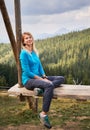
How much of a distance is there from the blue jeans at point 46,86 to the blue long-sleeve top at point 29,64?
0.13 meters

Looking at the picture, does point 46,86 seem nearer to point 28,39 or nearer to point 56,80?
point 56,80

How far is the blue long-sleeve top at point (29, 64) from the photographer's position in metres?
6.94

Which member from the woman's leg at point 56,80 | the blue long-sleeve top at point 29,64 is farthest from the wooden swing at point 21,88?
the blue long-sleeve top at point 29,64

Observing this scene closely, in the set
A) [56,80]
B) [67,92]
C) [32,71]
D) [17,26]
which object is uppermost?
[17,26]

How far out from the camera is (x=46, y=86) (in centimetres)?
675

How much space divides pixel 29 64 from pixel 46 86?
24.5 inches

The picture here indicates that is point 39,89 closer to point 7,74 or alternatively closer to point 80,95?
point 80,95

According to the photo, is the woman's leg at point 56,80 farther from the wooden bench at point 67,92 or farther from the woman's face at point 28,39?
the woman's face at point 28,39

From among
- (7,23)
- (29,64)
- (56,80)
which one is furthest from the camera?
(7,23)

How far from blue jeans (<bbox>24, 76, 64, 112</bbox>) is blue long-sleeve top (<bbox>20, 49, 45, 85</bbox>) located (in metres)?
0.13

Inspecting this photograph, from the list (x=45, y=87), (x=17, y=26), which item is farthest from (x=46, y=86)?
(x=17, y=26)

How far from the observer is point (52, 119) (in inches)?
435

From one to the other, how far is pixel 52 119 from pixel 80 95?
450 cm

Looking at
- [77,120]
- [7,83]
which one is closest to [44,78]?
[77,120]
